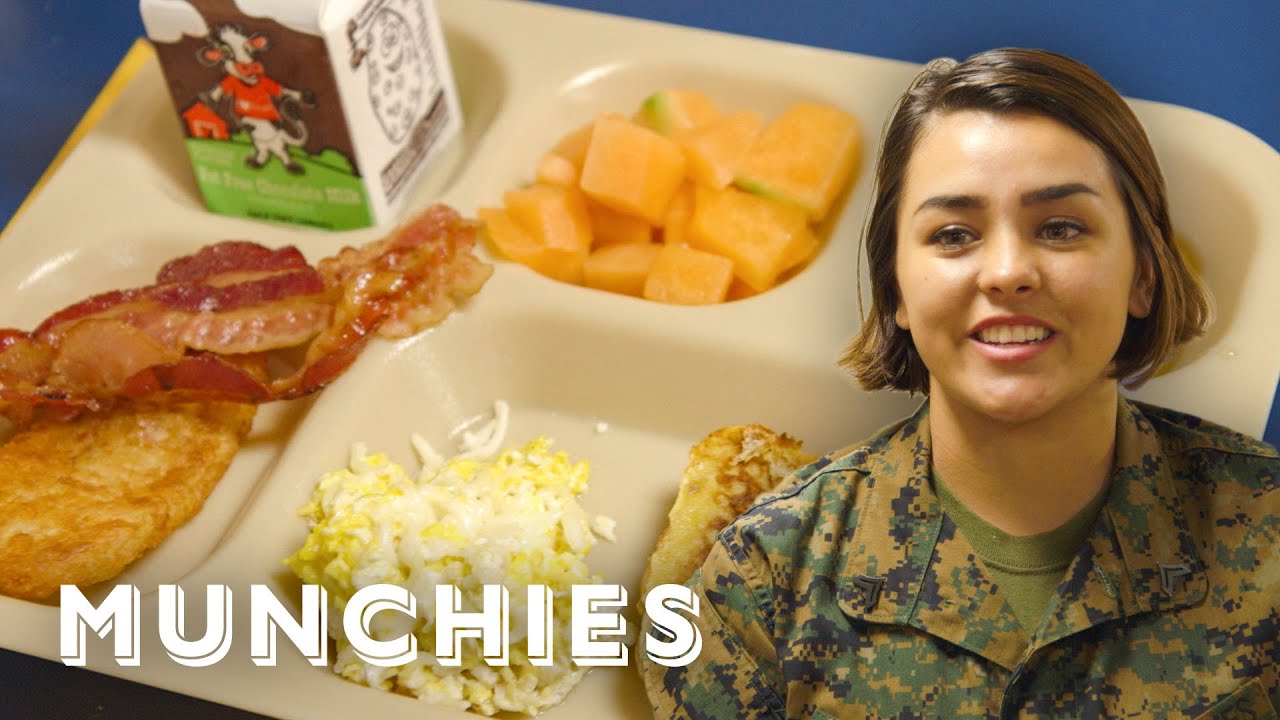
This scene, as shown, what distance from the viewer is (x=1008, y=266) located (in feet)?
4.35

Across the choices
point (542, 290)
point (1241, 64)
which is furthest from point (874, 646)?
point (1241, 64)

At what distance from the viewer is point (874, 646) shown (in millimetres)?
1577

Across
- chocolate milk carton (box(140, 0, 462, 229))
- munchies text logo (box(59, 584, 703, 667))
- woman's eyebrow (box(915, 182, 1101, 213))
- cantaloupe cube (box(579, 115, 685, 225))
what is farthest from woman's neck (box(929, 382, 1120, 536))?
chocolate milk carton (box(140, 0, 462, 229))

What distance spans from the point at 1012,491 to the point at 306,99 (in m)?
1.29

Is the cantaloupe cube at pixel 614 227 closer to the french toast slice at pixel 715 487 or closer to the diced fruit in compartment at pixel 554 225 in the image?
the diced fruit in compartment at pixel 554 225

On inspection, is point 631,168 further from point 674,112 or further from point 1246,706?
point 1246,706

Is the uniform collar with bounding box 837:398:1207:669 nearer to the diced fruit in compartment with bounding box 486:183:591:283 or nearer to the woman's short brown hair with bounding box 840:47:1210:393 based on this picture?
the woman's short brown hair with bounding box 840:47:1210:393

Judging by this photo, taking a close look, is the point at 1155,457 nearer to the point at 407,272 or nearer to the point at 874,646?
the point at 874,646

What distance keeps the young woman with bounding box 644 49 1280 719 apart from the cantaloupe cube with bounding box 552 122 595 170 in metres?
0.88

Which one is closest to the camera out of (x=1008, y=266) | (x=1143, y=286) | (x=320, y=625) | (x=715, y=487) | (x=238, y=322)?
(x=1008, y=266)

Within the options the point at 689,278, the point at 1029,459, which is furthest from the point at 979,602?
the point at 689,278

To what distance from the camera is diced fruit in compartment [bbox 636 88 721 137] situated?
2.43 metres

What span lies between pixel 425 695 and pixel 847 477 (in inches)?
24.9

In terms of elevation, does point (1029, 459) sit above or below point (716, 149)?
above
